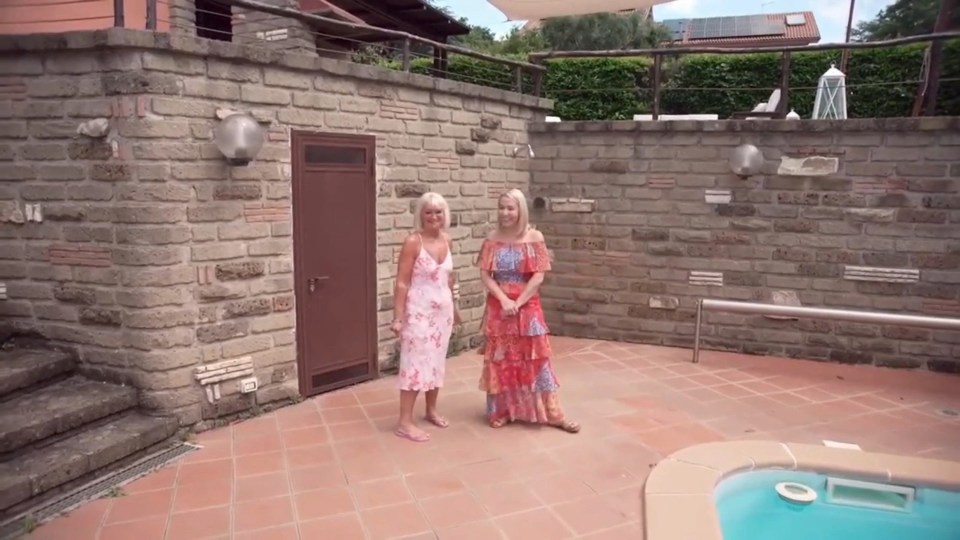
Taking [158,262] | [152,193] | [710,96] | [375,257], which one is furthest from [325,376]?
[710,96]

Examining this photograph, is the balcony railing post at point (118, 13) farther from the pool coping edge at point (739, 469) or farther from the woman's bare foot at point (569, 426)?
the pool coping edge at point (739, 469)

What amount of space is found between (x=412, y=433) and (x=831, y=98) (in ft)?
18.1

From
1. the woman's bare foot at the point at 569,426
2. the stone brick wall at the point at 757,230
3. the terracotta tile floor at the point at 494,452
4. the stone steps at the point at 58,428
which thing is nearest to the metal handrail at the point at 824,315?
the stone brick wall at the point at 757,230

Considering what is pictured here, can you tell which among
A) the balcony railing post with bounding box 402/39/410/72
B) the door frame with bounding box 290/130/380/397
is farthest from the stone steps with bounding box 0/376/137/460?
the balcony railing post with bounding box 402/39/410/72

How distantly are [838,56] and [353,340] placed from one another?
9.18 metres

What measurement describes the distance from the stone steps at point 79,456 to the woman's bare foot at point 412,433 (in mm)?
1472

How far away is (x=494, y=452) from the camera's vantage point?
408 centimetres

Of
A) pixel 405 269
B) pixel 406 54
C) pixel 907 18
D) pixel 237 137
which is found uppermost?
pixel 907 18

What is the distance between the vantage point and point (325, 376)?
5.15 metres

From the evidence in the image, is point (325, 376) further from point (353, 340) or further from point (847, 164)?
point (847, 164)

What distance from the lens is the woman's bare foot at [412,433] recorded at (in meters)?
4.24

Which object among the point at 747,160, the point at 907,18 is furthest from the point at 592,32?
the point at 747,160

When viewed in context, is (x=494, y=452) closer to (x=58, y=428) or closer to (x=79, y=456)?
(x=79, y=456)

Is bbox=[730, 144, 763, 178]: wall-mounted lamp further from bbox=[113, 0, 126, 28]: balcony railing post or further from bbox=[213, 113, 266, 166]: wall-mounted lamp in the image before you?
bbox=[113, 0, 126, 28]: balcony railing post
